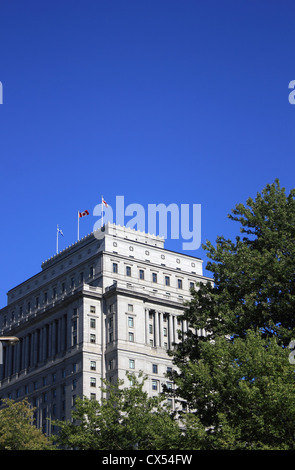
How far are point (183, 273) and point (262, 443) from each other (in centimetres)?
10492

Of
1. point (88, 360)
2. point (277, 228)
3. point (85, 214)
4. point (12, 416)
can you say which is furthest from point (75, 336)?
point (277, 228)

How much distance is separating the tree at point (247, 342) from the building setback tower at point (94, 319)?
226ft

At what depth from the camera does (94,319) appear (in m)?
130

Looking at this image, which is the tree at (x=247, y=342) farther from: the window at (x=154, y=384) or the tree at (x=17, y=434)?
the window at (x=154, y=384)

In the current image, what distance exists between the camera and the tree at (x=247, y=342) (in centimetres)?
4147

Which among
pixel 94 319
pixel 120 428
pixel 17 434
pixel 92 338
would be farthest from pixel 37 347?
pixel 120 428

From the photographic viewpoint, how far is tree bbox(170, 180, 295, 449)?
41.5 meters

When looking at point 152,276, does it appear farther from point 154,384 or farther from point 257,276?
point 257,276

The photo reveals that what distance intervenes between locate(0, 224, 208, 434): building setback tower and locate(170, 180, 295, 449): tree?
6890 centimetres

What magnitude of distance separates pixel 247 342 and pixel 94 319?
284 feet

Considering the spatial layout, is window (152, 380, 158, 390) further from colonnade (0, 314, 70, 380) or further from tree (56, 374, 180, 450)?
tree (56, 374, 180, 450)

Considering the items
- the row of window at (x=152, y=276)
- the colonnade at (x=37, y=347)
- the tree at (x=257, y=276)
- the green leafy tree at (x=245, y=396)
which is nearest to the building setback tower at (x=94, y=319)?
the row of window at (x=152, y=276)

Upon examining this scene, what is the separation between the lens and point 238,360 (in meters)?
45.2

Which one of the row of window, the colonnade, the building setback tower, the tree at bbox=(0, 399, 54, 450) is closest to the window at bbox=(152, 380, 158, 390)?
the building setback tower
